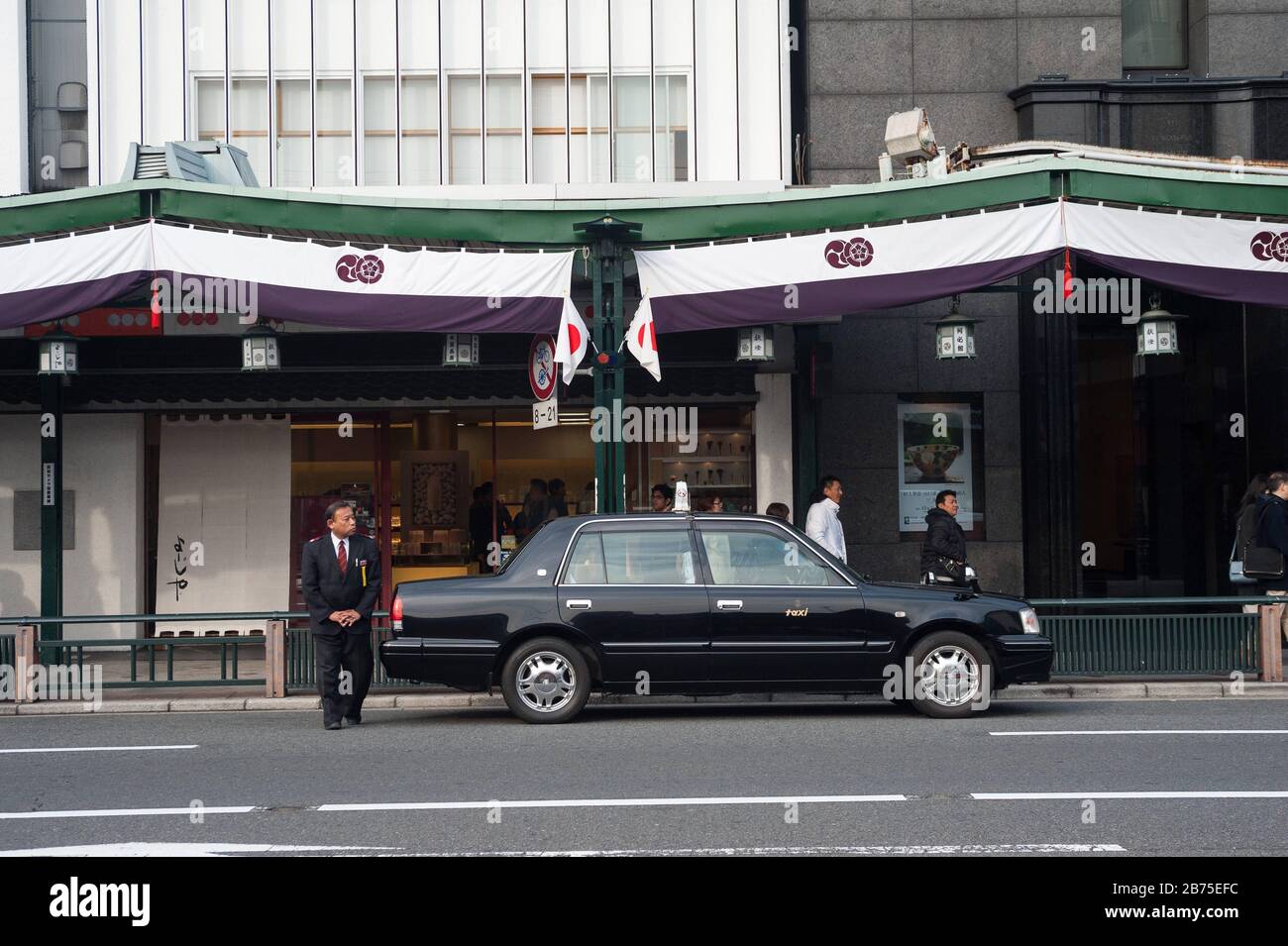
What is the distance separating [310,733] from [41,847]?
4.17 m

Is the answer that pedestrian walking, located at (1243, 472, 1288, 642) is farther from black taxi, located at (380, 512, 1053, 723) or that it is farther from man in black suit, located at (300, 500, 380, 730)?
man in black suit, located at (300, 500, 380, 730)

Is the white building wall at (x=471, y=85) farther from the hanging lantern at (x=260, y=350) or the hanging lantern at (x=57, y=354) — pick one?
the hanging lantern at (x=57, y=354)

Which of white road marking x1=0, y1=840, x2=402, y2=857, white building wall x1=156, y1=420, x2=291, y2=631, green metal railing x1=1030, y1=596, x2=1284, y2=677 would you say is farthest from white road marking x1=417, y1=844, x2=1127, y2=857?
white building wall x1=156, y1=420, x2=291, y2=631

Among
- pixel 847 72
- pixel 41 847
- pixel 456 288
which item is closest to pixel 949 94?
pixel 847 72

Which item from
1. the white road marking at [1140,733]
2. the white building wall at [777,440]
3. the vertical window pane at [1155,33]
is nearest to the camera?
the white road marking at [1140,733]

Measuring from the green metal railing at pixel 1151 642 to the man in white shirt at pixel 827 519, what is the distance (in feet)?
7.19

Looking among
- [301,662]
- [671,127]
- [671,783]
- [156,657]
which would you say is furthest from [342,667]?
[671,127]

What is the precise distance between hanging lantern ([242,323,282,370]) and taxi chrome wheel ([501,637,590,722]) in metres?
5.29

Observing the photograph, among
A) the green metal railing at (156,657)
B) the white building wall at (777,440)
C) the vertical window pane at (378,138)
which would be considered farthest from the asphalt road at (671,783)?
the vertical window pane at (378,138)

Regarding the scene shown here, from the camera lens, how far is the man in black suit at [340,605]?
1120 cm

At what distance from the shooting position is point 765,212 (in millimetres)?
14172

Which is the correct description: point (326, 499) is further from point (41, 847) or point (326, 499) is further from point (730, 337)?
point (41, 847)

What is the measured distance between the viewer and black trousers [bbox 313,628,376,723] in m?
11.1

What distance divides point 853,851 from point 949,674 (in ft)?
15.5
